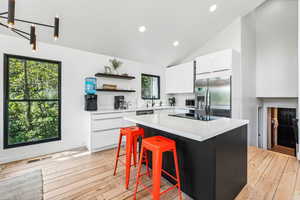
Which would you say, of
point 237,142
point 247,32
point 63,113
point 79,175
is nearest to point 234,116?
point 237,142

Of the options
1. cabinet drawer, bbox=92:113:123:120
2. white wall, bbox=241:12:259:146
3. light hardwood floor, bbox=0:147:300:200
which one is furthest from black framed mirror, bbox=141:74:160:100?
white wall, bbox=241:12:259:146

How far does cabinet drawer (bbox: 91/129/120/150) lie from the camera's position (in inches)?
124

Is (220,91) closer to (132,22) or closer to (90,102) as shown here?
(132,22)

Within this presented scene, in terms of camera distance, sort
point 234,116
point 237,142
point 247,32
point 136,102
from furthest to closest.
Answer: point 136,102
point 247,32
point 234,116
point 237,142

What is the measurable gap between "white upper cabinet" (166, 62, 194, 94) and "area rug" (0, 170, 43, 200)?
12.8ft

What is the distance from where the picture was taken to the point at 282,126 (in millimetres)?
4695

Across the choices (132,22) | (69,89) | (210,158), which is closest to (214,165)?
(210,158)

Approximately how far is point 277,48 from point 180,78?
2.77 meters

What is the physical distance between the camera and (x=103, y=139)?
328 cm

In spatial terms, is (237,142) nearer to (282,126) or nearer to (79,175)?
(79,175)

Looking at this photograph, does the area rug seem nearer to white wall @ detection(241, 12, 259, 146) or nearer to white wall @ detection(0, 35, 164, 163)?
white wall @ detection(0, 35, 164, 163)

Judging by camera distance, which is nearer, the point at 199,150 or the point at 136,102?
the point at 199,150

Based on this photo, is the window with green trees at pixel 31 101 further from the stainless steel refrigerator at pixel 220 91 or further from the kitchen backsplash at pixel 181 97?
the kitchen backsplash at pixel 181 97

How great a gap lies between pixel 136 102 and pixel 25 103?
8.69 feet
